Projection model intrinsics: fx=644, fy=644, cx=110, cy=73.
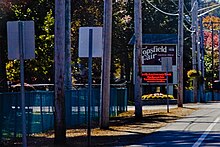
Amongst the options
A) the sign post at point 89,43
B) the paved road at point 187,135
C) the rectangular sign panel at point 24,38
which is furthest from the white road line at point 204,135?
the rectangular sign panel at point 24,38

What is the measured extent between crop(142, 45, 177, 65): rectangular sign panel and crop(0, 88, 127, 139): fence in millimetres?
31742

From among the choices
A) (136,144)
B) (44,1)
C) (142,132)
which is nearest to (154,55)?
(44,1)

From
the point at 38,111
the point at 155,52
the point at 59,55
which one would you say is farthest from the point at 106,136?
the point at 155,52

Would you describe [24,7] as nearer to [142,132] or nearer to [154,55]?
[142,132]

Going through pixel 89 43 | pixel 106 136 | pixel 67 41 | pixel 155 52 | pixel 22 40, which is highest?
pixel 155 52

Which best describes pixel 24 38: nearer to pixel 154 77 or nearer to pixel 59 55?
pixel 59 55

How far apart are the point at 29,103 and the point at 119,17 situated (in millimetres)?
39204

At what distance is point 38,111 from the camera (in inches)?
943

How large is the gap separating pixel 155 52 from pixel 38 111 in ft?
132

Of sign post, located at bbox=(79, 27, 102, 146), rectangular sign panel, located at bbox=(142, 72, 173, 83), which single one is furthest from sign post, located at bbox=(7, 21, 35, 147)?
rectangular sign panel, located at bbox=(142, 72, 173, 83)

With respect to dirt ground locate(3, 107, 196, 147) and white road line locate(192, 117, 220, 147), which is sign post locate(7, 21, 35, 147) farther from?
white road line locate(192, 117, 220, 147)

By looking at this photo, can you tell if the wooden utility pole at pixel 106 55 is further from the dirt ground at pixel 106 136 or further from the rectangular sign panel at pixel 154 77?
the rectangular sign panel at pixel 154 77

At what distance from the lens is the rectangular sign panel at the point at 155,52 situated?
207ft

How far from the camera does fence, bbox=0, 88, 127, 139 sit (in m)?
20.4
